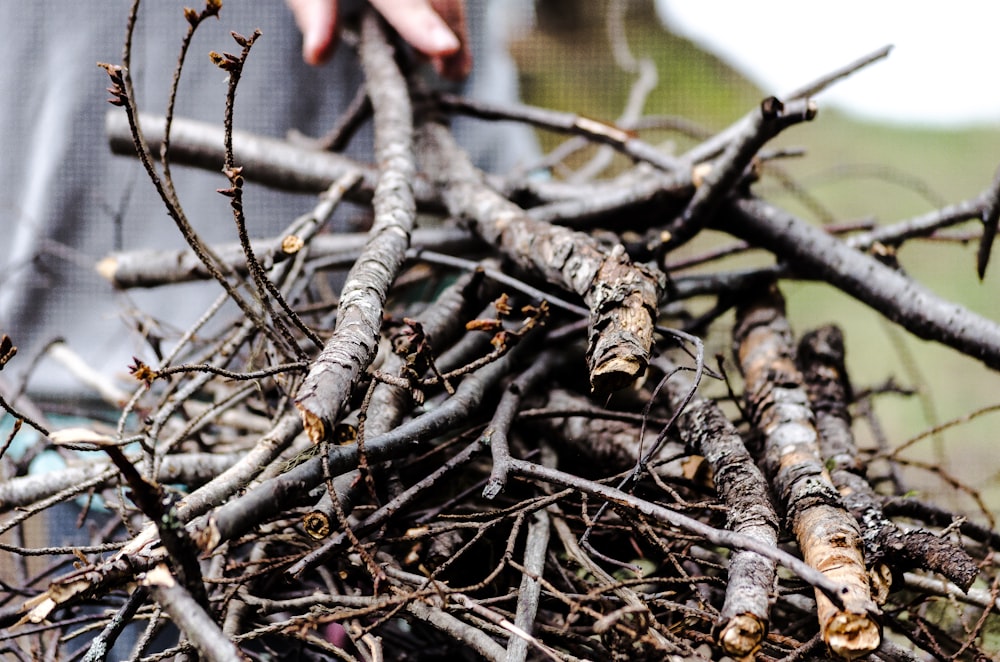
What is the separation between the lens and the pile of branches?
0.39m

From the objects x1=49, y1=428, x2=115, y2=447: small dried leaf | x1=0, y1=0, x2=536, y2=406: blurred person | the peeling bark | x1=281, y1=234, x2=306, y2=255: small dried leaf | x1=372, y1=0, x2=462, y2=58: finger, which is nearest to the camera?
x1=49, y1=428, x2=115, y2=447: small dried leaf

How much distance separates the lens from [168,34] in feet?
3.72

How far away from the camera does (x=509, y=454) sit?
0.52 m

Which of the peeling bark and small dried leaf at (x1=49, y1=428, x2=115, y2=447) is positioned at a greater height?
the peeling bark

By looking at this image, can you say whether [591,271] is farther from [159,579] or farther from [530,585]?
[159,579]

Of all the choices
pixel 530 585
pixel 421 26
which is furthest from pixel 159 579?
pixel 421 26

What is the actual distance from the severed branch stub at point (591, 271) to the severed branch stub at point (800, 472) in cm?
16

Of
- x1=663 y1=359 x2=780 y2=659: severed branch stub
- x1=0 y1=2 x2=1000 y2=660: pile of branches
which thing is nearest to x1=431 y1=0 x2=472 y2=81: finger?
x1=0 y1=2 x2=1000 y2=660: pile of branches

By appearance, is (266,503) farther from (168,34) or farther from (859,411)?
(168,34)

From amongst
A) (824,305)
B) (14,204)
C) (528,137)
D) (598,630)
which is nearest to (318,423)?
(598,630)

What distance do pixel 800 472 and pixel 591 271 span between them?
0.72ft

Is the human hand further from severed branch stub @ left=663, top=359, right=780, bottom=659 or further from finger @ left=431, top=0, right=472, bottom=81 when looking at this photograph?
severed branch stub @ left=663, top=359, right=780, bottom=659

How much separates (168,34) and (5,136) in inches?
12.1

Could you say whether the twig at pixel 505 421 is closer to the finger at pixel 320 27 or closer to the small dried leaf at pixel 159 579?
the small dried leaf at pixel 159 579
